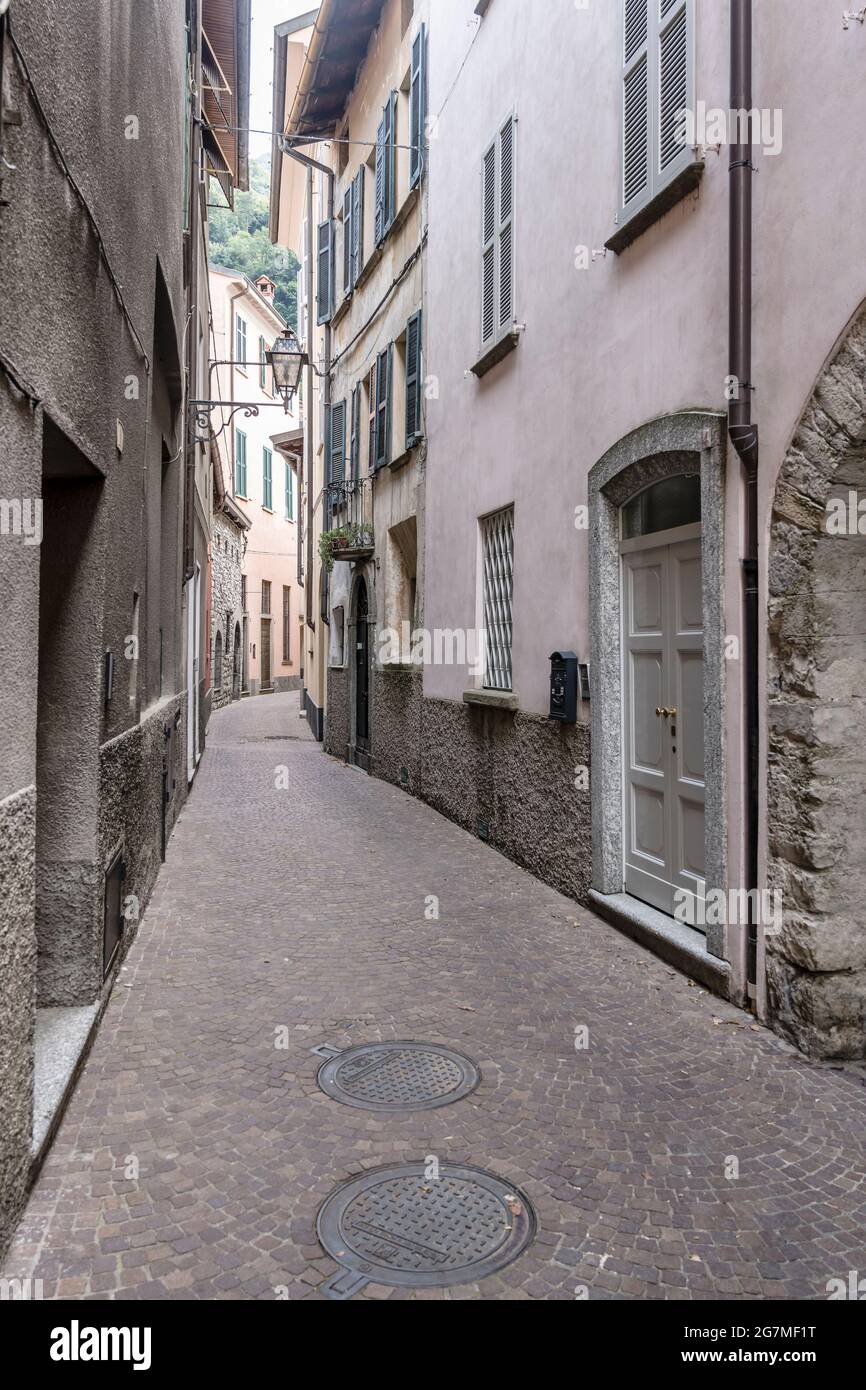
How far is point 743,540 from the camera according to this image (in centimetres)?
461

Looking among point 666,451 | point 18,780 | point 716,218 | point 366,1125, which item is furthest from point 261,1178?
point 716,218

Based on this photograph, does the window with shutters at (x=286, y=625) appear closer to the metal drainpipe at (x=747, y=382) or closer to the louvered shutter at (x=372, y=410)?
the louvered shutter at (x=372, y=410)

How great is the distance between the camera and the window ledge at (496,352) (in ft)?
26.2

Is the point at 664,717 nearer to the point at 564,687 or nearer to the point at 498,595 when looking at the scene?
the point at 564,687

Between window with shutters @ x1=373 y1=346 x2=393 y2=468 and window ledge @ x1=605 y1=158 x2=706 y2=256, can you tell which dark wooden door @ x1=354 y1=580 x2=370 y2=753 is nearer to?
window with shutters @ x1=373 y1=346 x2=393 y2=468

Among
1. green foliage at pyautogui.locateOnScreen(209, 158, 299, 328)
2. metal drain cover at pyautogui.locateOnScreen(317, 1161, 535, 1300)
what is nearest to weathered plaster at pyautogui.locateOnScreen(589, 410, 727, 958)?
metal drain cover at pyautogui.locateOnScreen(317, 1161, 535, 1300)

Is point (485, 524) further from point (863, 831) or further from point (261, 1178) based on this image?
point (261, 1178)

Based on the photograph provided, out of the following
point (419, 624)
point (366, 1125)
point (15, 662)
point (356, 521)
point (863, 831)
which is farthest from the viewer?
point (356, 521)

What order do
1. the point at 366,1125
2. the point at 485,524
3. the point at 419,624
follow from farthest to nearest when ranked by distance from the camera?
the point at 419,624 → the point at 485,524 → the point at 366,1125

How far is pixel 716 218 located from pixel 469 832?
19.4 feet

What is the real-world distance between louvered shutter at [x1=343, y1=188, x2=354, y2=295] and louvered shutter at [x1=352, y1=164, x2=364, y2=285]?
206mm

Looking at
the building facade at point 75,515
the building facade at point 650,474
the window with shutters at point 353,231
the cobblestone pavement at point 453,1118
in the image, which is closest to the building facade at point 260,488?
the window with shutters at point 353,231

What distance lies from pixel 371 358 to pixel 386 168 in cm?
245

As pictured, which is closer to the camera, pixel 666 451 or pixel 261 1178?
pixel 261 1178
